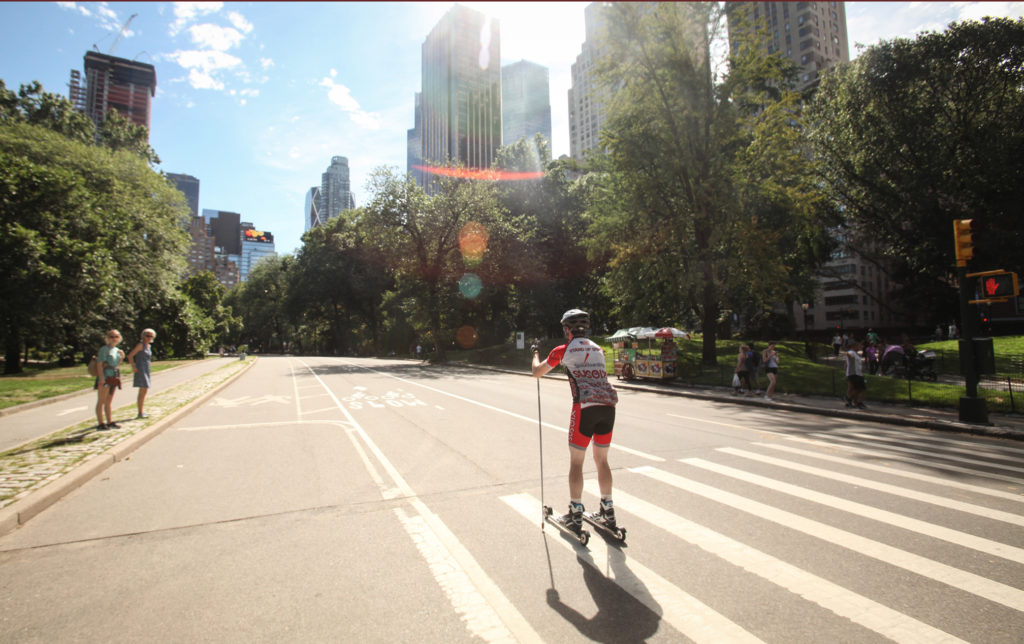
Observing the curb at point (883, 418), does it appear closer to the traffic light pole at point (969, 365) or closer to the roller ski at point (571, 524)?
the traffic light pole at point (969, 365)

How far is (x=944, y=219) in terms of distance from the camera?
27688mm

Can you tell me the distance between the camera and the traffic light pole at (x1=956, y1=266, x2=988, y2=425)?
34.1 ft

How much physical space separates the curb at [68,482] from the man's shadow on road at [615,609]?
17.3 ft

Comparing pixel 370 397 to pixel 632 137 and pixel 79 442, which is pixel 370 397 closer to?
pixel 79 442

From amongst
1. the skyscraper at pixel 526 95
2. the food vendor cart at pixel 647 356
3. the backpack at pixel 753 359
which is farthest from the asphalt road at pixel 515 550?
the skyscraper at pixel 526 95

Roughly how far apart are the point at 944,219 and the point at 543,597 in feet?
116

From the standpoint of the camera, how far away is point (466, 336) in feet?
166

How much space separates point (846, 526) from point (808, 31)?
377ft

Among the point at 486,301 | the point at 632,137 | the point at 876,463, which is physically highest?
the point at 632,137

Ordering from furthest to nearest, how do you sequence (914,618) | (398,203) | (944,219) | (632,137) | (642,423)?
1. (398,203)
2. (944,219)
3. (632,137)
4. (642,423)
5. (914,618)

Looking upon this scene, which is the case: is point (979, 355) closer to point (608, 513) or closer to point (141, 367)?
point (608, 513)

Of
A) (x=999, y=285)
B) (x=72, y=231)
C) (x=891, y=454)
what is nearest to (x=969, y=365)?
(x=999, y=285)

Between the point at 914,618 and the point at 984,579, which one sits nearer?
the point at 914,618

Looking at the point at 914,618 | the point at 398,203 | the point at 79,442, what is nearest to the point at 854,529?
the point at 914,618
